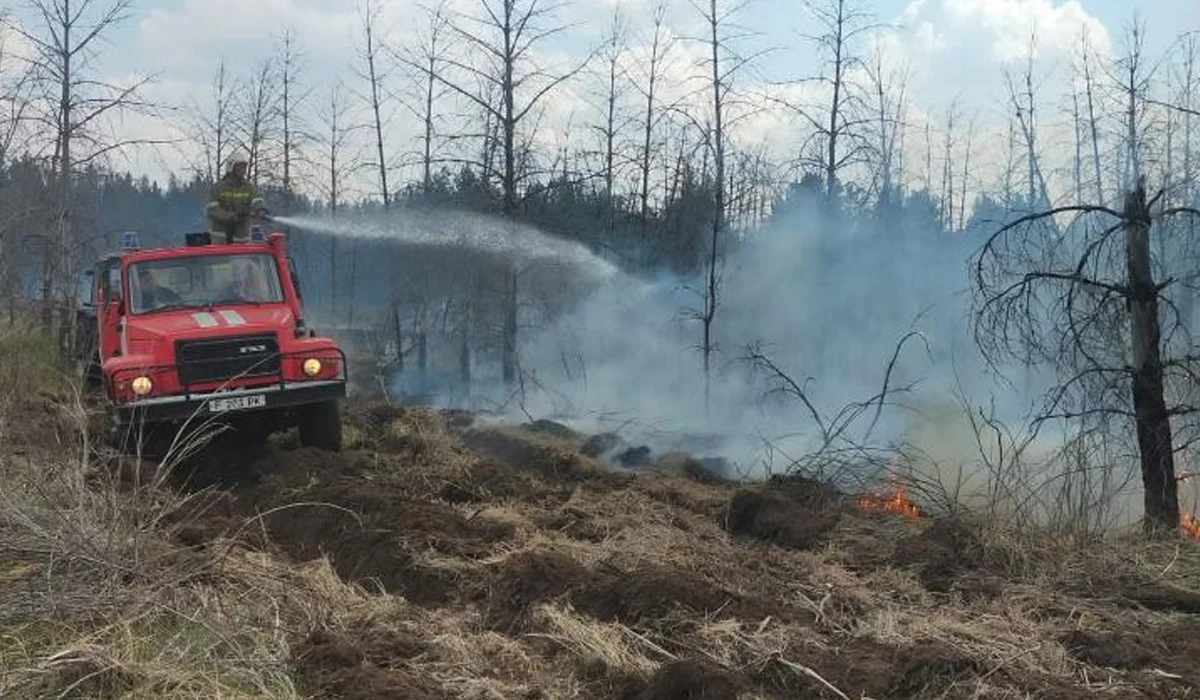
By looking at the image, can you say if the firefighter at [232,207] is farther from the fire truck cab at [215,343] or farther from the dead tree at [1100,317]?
the dead tree at [1100,317]

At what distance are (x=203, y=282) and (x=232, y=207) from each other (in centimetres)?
139

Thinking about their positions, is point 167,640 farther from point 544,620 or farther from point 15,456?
point 15,456

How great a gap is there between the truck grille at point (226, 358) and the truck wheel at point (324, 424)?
82 centimetres

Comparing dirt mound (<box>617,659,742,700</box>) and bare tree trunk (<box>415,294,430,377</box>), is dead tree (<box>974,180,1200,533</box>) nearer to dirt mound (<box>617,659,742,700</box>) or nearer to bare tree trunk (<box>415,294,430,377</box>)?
dirt mound (<box>617,659,742,700</box>)

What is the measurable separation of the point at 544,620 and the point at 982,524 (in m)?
3.55

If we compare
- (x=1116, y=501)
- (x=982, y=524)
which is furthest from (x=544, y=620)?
(x=1116, y=501)

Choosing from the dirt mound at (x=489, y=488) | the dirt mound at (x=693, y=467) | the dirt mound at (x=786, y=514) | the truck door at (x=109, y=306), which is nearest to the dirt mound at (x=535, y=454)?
the dirt mound at (x=693, y=467)

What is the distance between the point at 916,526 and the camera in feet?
26.6

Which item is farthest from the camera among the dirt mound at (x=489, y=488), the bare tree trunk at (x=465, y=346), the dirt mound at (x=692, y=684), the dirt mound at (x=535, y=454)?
the bare tree trunk at (x=465, y=346)

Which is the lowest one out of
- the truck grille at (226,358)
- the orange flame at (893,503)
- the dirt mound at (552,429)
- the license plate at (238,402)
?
the dirt mound at (552,429)

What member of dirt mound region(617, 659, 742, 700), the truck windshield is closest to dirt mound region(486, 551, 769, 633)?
dirt mound region(617, 659, 742, 700)

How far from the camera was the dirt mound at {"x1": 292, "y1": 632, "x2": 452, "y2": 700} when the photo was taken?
4.60 m

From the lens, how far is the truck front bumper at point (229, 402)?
32.8 feet

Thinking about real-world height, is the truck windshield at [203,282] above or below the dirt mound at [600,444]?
above
